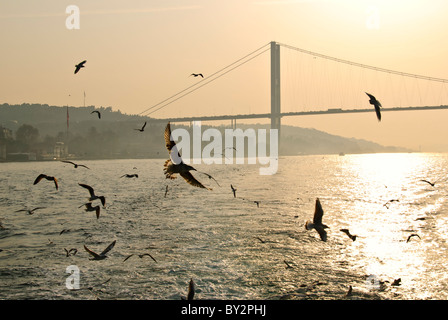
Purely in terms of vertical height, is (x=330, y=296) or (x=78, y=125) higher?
(x=78, y=125)

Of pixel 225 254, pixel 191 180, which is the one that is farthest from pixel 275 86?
pixel 191 180

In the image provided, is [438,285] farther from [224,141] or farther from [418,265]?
[224,141]

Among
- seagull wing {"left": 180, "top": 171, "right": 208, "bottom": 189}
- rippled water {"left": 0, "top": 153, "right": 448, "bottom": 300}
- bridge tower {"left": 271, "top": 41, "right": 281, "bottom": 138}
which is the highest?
bridge tower {"left": 271, "top": 41, "right": 281, "bottom": 138}

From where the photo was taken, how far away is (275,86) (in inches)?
3349

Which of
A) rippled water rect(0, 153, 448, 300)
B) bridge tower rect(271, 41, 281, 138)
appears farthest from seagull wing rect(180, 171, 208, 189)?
bridge tower rect(271, 41, 281, 138)

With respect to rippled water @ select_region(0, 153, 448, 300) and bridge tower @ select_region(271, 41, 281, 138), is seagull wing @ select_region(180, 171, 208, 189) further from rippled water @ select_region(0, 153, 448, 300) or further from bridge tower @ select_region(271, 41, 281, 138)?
bridge tower @ select_region(271, 41, 281, 138)

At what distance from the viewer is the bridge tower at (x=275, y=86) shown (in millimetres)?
79500

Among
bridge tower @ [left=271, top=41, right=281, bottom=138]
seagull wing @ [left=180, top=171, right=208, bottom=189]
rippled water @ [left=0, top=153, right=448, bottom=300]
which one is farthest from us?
bridge tower @ [left=271, top=41, right=281, bottom=138]

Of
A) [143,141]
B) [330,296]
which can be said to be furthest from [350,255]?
[143,141]

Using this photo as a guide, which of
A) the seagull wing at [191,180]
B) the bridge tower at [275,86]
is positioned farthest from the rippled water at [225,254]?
the bridge tower at [275,86]

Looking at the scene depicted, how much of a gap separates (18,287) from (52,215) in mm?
9335

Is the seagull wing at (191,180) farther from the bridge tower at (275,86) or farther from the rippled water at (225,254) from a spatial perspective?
the bridge tower at (275,86)

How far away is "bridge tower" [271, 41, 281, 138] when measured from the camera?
7950cm
